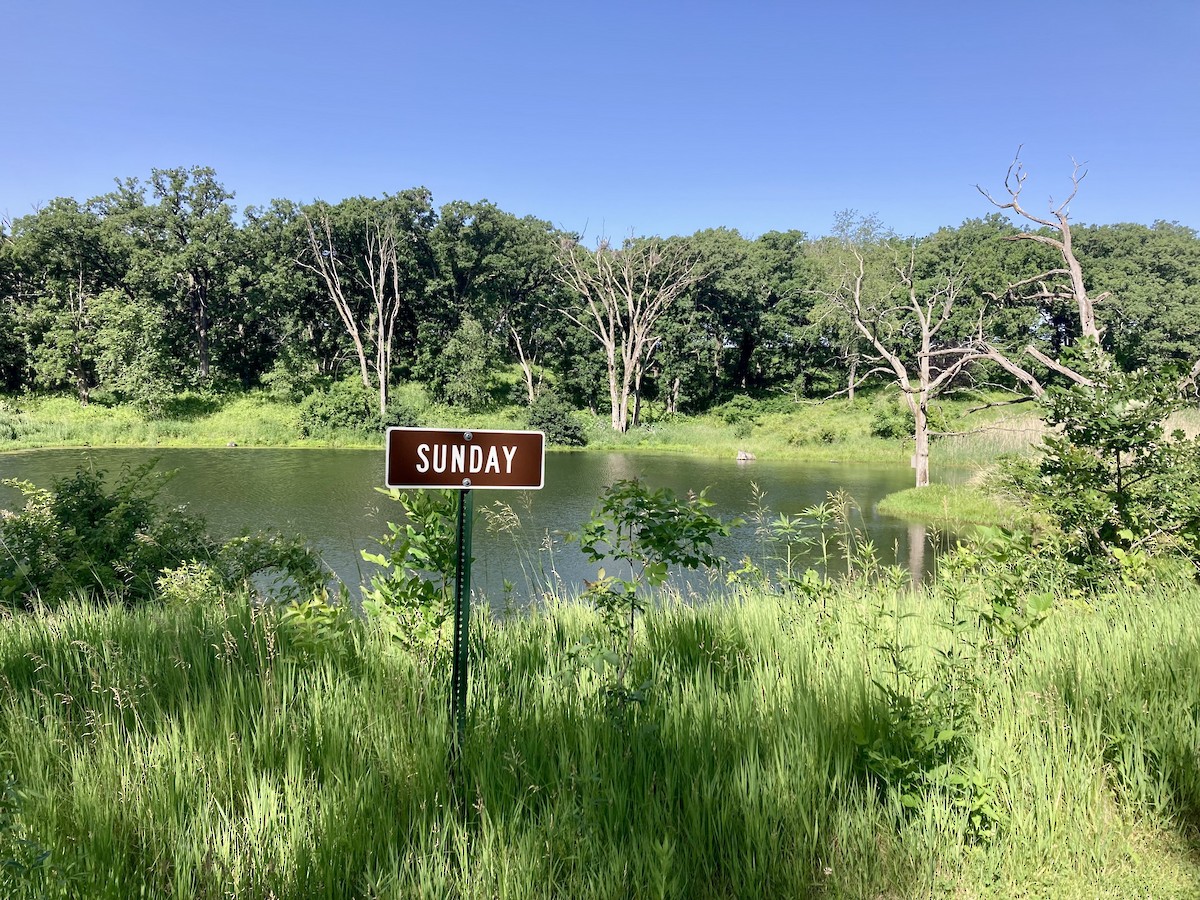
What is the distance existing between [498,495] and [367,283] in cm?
3228

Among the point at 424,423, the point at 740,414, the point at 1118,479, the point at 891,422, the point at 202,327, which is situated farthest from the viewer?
the point at 740,414

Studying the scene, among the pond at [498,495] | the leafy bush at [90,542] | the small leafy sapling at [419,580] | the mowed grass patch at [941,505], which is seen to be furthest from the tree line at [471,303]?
the small leafy sapling at [419,580]

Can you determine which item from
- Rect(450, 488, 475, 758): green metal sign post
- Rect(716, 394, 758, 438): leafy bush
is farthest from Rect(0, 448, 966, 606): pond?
Rect(716, 394, 758, 438): leafy bush

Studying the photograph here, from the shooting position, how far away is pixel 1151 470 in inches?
177

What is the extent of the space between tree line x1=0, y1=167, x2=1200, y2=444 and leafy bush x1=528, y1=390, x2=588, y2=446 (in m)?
3.55

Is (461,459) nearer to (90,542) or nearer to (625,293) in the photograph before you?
(90,542)

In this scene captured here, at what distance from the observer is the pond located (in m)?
8.93

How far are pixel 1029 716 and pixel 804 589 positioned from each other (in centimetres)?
145

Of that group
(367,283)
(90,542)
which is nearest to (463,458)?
(90,542)

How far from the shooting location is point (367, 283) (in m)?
37.8

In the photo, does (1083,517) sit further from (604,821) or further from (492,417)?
(492,417)

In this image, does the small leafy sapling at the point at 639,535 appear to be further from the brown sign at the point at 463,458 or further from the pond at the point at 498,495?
the pond at the point at 498,495

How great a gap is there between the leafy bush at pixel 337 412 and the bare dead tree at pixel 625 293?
12201mm

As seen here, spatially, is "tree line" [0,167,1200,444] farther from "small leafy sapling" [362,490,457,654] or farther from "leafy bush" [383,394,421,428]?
"small leafy sapling" [362,490,457,654]
